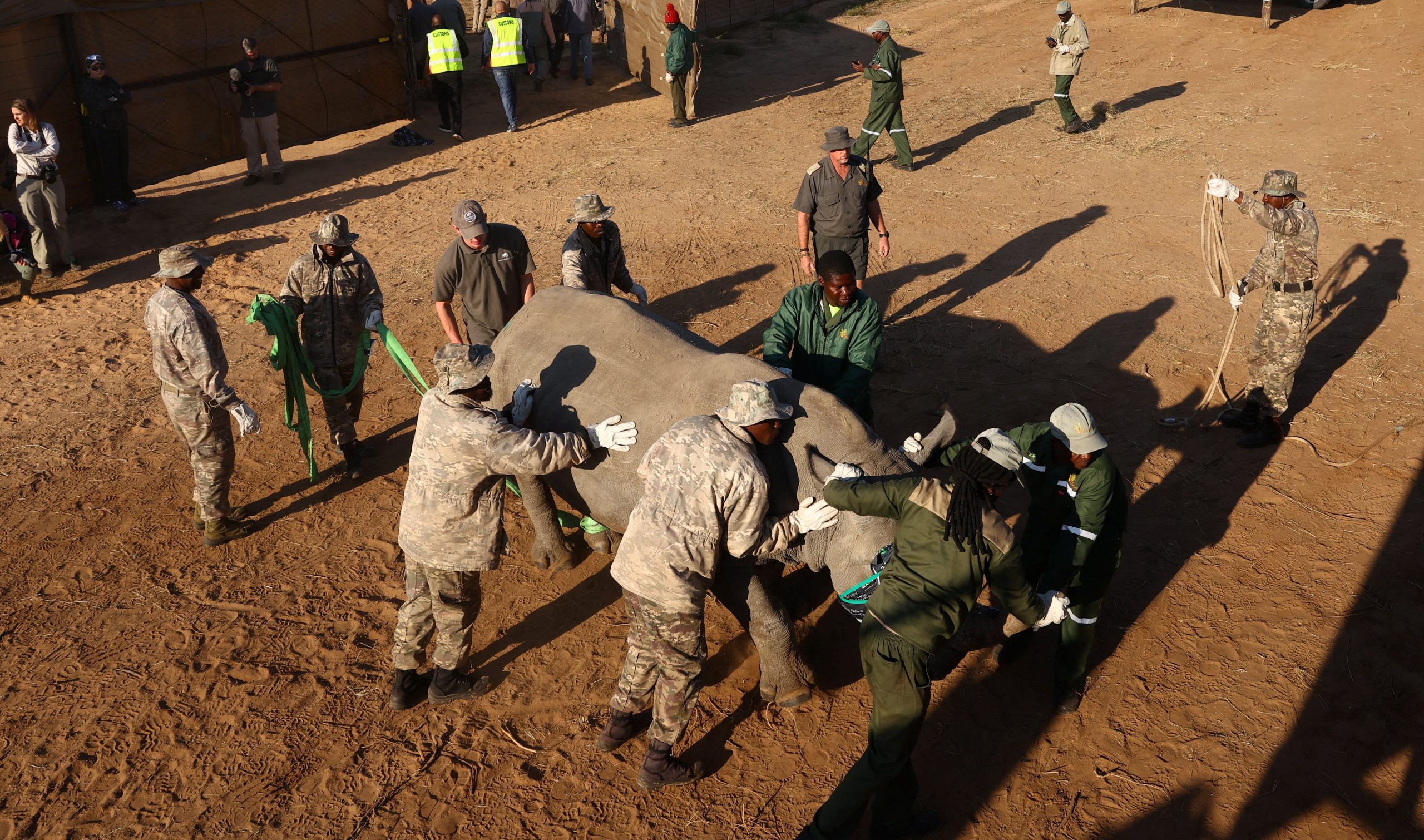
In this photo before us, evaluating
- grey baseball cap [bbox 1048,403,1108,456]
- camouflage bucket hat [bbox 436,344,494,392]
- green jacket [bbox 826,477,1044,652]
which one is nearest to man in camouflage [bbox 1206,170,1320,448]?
grey baseball cap [bbox 1048,403,1108,456]

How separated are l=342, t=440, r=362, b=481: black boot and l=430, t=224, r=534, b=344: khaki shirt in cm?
144

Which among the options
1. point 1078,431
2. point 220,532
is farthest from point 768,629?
point 220,532

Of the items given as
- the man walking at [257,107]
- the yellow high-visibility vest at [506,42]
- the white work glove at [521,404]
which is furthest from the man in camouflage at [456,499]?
the yellow high-visibility vest at [506,42]

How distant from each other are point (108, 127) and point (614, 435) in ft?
38.9

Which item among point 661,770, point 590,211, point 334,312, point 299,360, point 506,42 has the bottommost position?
point 661,770

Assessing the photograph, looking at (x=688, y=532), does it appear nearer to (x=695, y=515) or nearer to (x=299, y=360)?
(x=695, y=515)

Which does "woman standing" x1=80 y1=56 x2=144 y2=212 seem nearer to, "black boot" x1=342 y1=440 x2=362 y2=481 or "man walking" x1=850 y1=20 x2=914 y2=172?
"black boot" x1=342 y1=440 x2=362 y2=481

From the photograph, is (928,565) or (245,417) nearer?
(928,565)

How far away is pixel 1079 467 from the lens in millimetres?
5656

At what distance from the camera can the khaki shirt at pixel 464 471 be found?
5.60m

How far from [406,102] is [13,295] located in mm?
8285

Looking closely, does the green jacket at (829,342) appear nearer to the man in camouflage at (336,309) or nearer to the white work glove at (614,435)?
the white work glove at (614,435)

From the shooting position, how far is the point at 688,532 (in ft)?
17.2

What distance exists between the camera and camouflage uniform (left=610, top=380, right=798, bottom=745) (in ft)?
17.0
